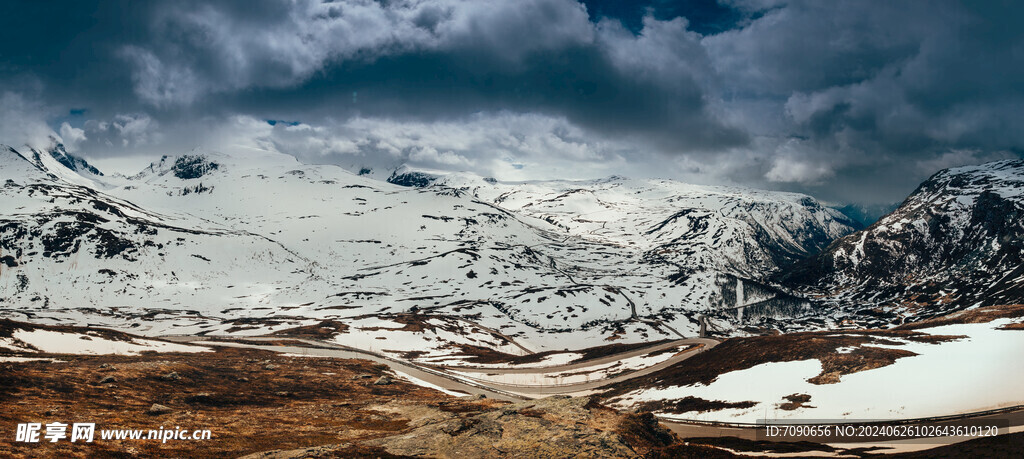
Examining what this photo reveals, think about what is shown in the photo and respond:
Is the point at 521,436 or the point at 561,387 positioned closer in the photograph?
the point at 521,436

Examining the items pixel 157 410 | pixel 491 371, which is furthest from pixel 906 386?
pixel 491 371

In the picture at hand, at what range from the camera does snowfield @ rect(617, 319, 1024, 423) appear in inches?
1718

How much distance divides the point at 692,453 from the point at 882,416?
28.3 meters

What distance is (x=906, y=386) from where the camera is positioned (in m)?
48.4

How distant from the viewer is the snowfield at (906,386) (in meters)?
43.6

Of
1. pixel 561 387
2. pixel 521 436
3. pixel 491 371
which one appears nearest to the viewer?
pixel 521 436

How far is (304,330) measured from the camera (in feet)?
590

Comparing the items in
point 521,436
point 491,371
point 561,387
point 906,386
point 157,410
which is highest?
point 906,386

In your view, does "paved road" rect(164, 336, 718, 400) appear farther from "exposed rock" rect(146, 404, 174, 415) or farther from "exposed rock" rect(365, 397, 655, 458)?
"exposed rock" rect(146, 404, 174, 415)

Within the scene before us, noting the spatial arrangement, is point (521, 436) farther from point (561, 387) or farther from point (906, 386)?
point (561, 387)

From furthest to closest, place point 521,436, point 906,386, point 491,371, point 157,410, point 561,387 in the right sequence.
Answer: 1. point 491,371
2. point 561,387
3. point 906,386
4. point 157,410
5. point 521,436

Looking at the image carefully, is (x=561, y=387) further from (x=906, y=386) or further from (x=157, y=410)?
(x=157, y=410)

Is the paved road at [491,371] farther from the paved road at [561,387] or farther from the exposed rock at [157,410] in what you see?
the exposed rock at [157,410]

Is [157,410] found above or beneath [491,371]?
above
